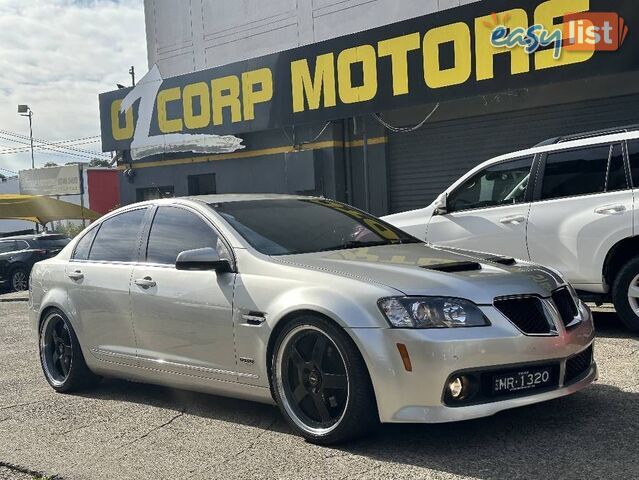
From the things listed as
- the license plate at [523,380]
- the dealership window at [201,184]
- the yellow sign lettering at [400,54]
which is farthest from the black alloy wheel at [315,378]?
the dealership window at [201,184]

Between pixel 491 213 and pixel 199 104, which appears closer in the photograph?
pixel 491 213

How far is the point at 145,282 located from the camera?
5312 millimetres

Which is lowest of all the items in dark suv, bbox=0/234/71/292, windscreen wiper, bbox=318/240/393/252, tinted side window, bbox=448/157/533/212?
dark suv, bbox=0/234/71/292

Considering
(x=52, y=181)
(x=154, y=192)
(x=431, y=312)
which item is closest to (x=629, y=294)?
(x=431, y=312)

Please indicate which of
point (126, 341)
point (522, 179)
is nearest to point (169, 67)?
point (522, 179)

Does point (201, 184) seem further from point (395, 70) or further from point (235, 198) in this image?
point (235, 198)

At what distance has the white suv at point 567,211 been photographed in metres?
6.97

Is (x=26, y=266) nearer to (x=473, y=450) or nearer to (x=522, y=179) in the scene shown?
(x=522, y=179)

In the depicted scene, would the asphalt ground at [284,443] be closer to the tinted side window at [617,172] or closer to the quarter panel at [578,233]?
the quarter panel at [578,233]

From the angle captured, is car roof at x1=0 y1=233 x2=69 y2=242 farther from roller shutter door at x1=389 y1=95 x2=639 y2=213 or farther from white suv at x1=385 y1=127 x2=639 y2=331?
white suv at x1=385 y1=127 x2=639 y2=331

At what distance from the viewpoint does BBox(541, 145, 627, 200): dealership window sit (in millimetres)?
7070

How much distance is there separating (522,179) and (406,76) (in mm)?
6582

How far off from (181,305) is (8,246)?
53.4 ft

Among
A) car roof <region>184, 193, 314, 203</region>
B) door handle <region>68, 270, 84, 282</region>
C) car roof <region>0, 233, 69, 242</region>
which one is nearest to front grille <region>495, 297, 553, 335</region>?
car roof <region>184, 193, 314, 203</region>
